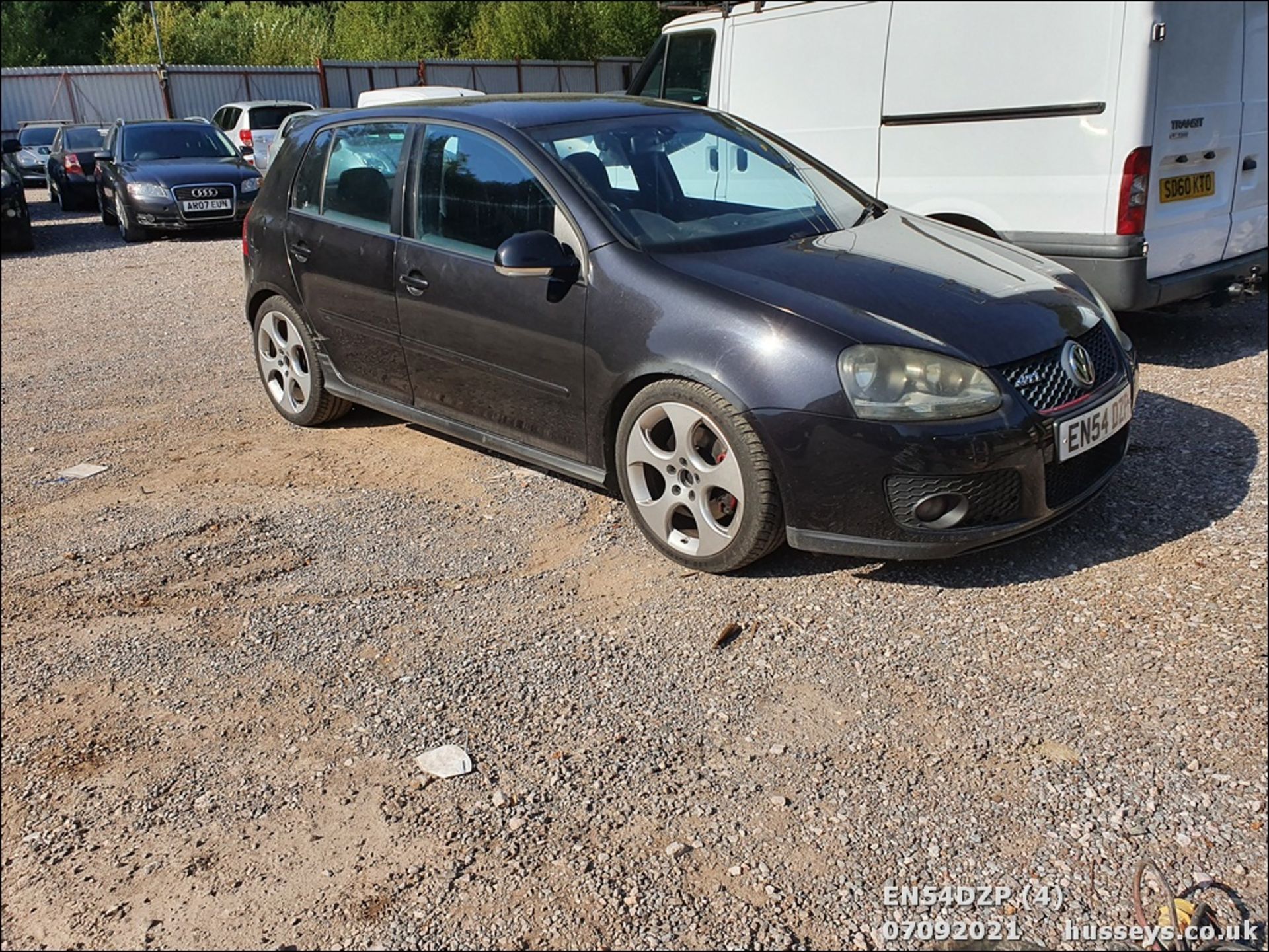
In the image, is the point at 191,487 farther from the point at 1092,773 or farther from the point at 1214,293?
the point at 1214,293

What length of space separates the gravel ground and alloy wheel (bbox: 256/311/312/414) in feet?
2.47

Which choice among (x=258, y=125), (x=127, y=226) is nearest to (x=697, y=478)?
(x=127, y=226)

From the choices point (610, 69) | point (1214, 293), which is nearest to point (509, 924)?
point (1214, 293)

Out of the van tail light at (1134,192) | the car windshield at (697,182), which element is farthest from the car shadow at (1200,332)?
the car windshield at (697,182)

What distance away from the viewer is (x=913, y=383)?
356 cm

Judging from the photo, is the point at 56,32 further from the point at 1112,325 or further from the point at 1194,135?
the point at 1112,325

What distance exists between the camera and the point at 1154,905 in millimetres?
2357

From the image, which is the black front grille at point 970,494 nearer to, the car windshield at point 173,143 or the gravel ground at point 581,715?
the gravel ground at point 581,715

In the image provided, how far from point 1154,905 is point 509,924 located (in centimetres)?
137

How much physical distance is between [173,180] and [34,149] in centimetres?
1301

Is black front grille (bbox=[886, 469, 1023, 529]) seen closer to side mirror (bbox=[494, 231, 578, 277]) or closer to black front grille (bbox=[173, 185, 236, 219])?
side mirror (bbox=[494, 231, 578, 277])

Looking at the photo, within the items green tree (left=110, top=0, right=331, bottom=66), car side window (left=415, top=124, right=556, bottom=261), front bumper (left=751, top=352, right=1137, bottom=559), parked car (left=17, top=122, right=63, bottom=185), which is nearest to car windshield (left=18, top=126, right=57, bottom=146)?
parked car (left=17, top=122, right=63, bottom=185)

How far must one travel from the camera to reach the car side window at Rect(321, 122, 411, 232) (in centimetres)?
491

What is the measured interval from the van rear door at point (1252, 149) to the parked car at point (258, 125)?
16.2 metres
